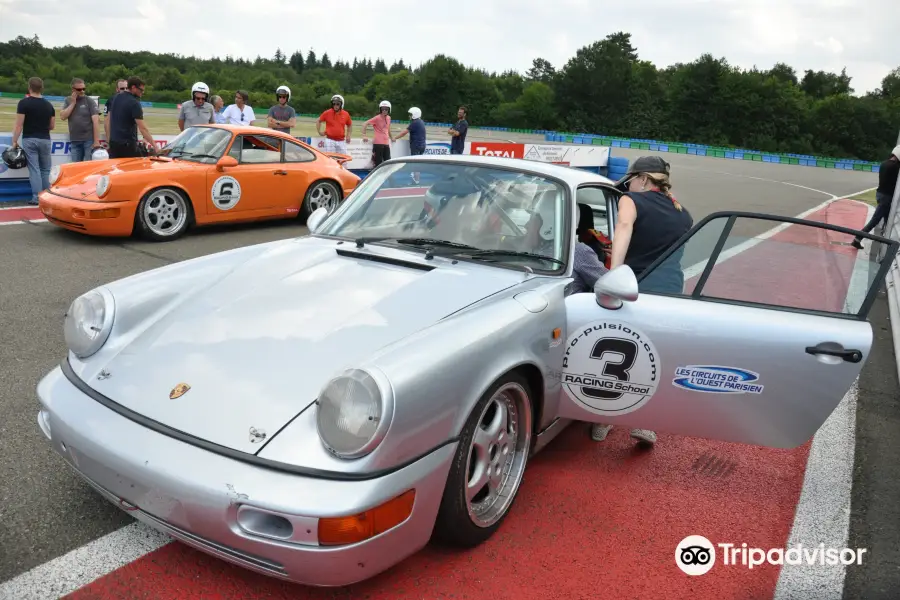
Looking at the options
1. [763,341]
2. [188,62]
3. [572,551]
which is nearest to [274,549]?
[572,551]

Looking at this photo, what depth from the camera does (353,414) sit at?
2.05m

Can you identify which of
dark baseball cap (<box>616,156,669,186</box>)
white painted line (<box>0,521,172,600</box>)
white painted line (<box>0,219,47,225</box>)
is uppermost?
dark baseball cap (<box>616,156,669,186</box>)

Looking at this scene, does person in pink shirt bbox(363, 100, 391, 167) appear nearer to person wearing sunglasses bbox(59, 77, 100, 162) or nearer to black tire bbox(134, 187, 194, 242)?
person wearing sunglasses bbox(59, 77, 100, 162)

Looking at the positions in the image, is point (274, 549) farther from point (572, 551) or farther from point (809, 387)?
point (809, 387)

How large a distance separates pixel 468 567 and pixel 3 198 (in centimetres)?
979

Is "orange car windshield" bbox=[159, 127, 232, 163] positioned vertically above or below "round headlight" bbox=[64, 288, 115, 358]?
above

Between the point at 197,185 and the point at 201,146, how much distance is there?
61cm

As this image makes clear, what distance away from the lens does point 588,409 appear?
9.77 ft

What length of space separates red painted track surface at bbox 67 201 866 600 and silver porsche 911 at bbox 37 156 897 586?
0.54ft

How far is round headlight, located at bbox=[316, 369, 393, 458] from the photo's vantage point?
2.02 metres

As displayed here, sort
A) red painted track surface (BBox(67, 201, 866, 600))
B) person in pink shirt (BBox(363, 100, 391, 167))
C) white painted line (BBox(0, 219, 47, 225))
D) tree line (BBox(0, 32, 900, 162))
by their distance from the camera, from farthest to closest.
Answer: tree line (BBox(0, 32, 900, 162)), person in pink shirt (BBox(363, 100, 391, 167)), white painted line (BBox(0, 219, 47, 225)), red painted track surface (BBox(67, 201, 866, 600))

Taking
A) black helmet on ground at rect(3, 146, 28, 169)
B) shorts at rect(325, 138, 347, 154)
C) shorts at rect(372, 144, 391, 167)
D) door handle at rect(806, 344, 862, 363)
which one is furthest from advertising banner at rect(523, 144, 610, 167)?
door handle at rect(806, 344, 862, 363)

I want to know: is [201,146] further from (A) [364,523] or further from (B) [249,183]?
(A) [364,523]

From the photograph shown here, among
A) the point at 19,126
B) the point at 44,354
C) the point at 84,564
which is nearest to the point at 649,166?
the point at 84,564
